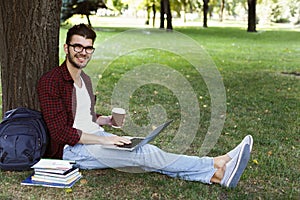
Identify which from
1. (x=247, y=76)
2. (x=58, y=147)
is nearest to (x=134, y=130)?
(x=58, y=147)

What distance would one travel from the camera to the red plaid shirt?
3.27 meters

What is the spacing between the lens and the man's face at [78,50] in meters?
3.33

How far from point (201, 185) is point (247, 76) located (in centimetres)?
612

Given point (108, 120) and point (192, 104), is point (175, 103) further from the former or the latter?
point (108, 120)

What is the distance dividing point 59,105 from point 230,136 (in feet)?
7.22

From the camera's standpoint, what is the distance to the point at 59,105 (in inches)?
129

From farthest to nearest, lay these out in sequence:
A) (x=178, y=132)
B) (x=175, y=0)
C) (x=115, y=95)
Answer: (x=175, y=0)
(x=115, y=95)
(x=178, y=132)

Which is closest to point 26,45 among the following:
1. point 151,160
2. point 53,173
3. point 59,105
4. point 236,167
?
point 59,105

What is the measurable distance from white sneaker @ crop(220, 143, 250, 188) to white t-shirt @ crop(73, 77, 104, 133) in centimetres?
113

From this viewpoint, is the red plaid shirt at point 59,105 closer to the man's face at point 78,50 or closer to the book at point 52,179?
the man's face at point 78,50

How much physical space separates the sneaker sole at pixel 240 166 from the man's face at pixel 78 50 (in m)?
1.39

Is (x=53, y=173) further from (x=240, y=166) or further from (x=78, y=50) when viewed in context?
(x=240, y=166)

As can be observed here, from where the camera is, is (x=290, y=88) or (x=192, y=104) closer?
(x=192, y=104)

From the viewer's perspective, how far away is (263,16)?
4481 cm
